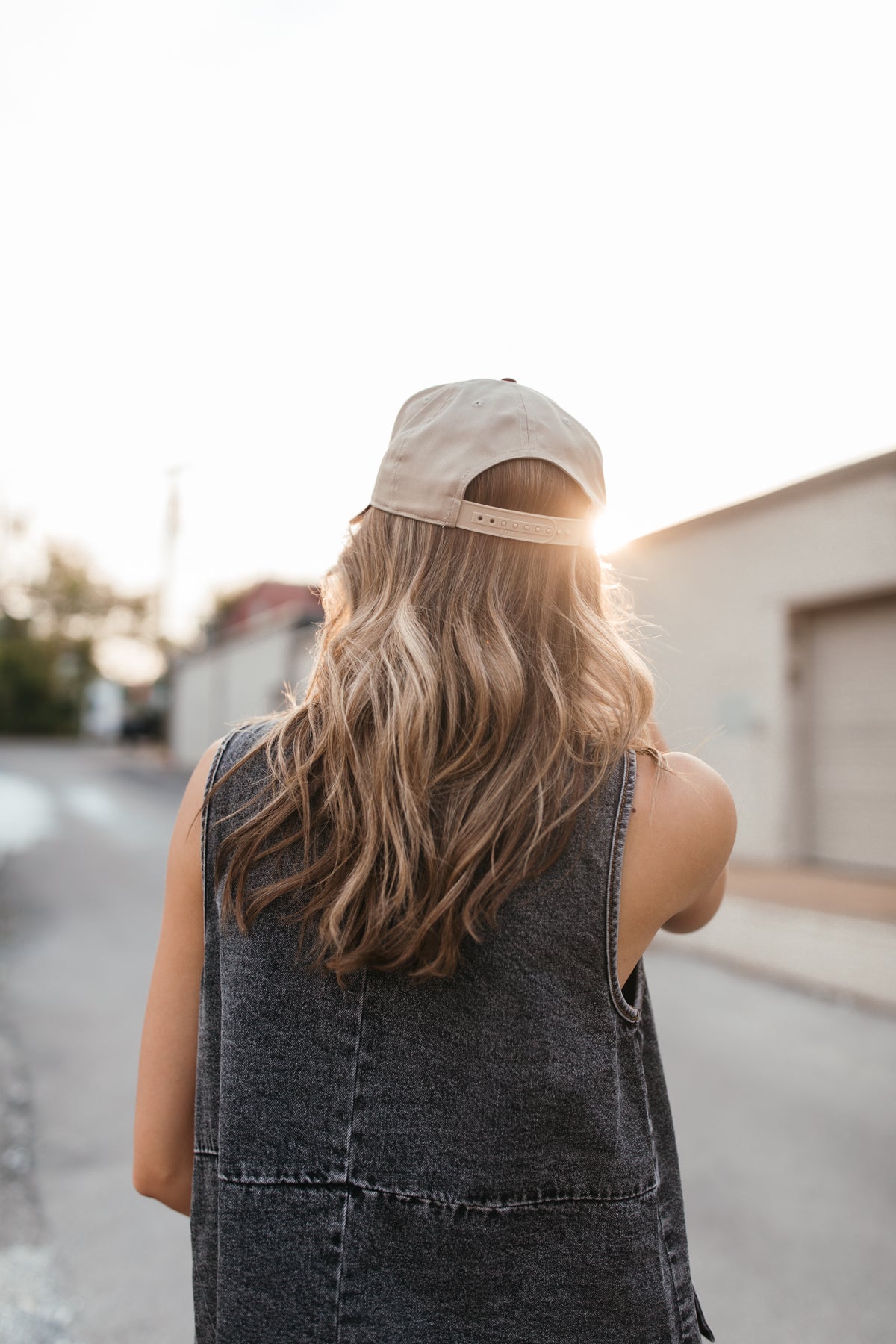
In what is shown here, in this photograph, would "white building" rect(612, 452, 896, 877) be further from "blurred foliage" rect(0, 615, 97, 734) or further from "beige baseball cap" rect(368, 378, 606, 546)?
"blurred foliage" rect(0, 615, 97, 734)

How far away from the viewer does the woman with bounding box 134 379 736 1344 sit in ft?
3.08

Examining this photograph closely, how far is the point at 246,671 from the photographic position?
901 inches

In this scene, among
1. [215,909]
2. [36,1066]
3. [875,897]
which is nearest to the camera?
[215,909]

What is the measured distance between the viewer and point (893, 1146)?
354cm

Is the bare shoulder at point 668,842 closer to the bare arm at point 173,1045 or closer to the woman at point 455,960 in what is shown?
the woman at point 455,960

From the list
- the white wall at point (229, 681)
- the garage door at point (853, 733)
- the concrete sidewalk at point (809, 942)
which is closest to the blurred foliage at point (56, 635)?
the white wall at point (229, 681)

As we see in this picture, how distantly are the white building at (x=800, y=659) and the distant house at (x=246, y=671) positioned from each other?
5636 mm

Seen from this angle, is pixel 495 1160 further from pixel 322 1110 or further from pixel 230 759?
pixel 230 759

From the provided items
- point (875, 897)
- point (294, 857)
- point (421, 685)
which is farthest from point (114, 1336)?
point (875, 897)

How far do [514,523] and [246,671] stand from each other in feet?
73.6

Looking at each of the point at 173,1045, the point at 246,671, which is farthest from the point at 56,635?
the point at 173,1045

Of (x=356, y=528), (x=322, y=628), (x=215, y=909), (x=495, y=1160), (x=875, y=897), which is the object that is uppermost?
(x=356, y=528)

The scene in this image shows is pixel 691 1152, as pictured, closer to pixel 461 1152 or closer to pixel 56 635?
pixel 461 1152

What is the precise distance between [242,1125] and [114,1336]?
79.2 inches
